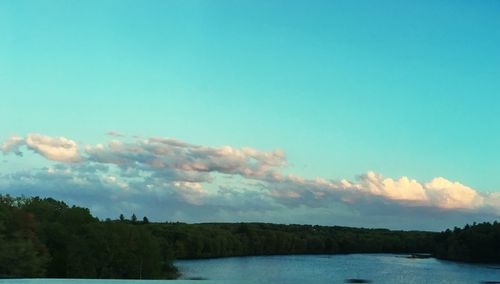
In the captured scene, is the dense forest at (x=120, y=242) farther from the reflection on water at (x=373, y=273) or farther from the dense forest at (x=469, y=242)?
the reflection on water at (x=373, y=273)

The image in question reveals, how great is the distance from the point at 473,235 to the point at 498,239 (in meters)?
10.3

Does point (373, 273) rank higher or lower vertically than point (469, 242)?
lower

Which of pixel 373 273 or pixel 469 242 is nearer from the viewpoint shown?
pixel 373 273

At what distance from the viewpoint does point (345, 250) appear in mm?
78000

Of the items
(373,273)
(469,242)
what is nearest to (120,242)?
(469,242)

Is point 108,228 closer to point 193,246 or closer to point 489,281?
point 193,246

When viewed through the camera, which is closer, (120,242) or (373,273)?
(373,273)

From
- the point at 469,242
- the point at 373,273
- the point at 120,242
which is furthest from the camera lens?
the point at 469,242

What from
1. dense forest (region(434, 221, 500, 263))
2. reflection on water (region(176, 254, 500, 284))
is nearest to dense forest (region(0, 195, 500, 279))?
dense forest (region(434, 221, 500, 263))

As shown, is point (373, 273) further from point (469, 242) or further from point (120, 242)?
point (469, 242)

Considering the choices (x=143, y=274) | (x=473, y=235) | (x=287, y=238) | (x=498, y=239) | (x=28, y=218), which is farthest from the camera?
(x=287, y=238)

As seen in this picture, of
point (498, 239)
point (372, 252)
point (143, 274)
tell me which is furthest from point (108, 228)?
point (372, 252)

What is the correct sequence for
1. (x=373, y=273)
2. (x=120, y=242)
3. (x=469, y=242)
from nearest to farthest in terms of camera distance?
(x=373, y=273), (x=120, y=242), (x=469, y=242)

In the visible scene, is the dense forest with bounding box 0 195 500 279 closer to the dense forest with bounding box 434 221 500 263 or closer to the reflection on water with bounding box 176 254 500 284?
the dense forest with bounding box 434 221 500 263
